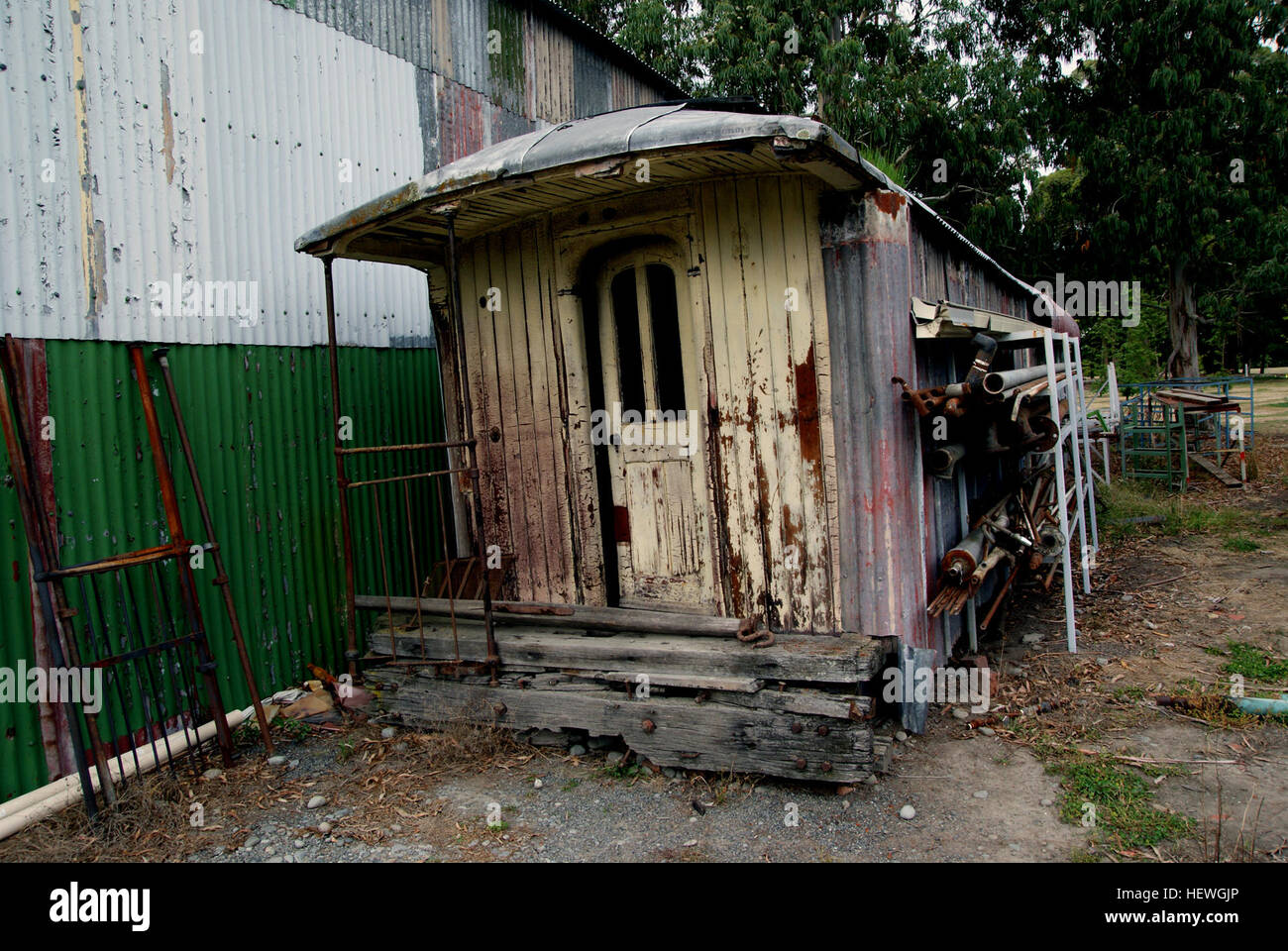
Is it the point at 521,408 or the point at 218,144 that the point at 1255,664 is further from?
the point at 218,144

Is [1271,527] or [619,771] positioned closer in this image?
[619,771]

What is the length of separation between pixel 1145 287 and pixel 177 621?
22.0 meters

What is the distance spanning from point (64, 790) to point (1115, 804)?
5760 millimetres

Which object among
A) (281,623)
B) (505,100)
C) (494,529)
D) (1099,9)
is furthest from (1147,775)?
(1099,9)

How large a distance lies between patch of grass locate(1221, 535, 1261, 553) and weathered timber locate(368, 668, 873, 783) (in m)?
7.97

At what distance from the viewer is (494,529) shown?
641 centimetres

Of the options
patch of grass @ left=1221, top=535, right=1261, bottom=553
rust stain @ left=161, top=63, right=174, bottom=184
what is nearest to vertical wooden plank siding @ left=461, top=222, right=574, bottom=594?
rust stain @ left=161, top=63, right=174, bottom=184

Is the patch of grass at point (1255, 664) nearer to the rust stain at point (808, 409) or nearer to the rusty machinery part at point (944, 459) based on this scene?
the rusty machinery part at point (944, 459)

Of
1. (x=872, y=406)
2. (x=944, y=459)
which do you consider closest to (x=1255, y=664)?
(x=944, y=459)

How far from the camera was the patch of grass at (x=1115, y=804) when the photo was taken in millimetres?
3863

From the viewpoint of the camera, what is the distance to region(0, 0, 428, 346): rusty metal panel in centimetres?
470

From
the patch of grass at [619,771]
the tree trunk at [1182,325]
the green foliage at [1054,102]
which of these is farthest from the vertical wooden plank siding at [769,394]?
the tree trunk at [1182,325]

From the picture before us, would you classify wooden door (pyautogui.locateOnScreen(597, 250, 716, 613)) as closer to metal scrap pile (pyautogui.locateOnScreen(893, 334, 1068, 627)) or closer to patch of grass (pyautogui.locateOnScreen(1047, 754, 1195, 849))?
metal scrap pile (pyautogui.locateOnScreen(893, 334, 1068, 627))

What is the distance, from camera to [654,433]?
5.70 metres
